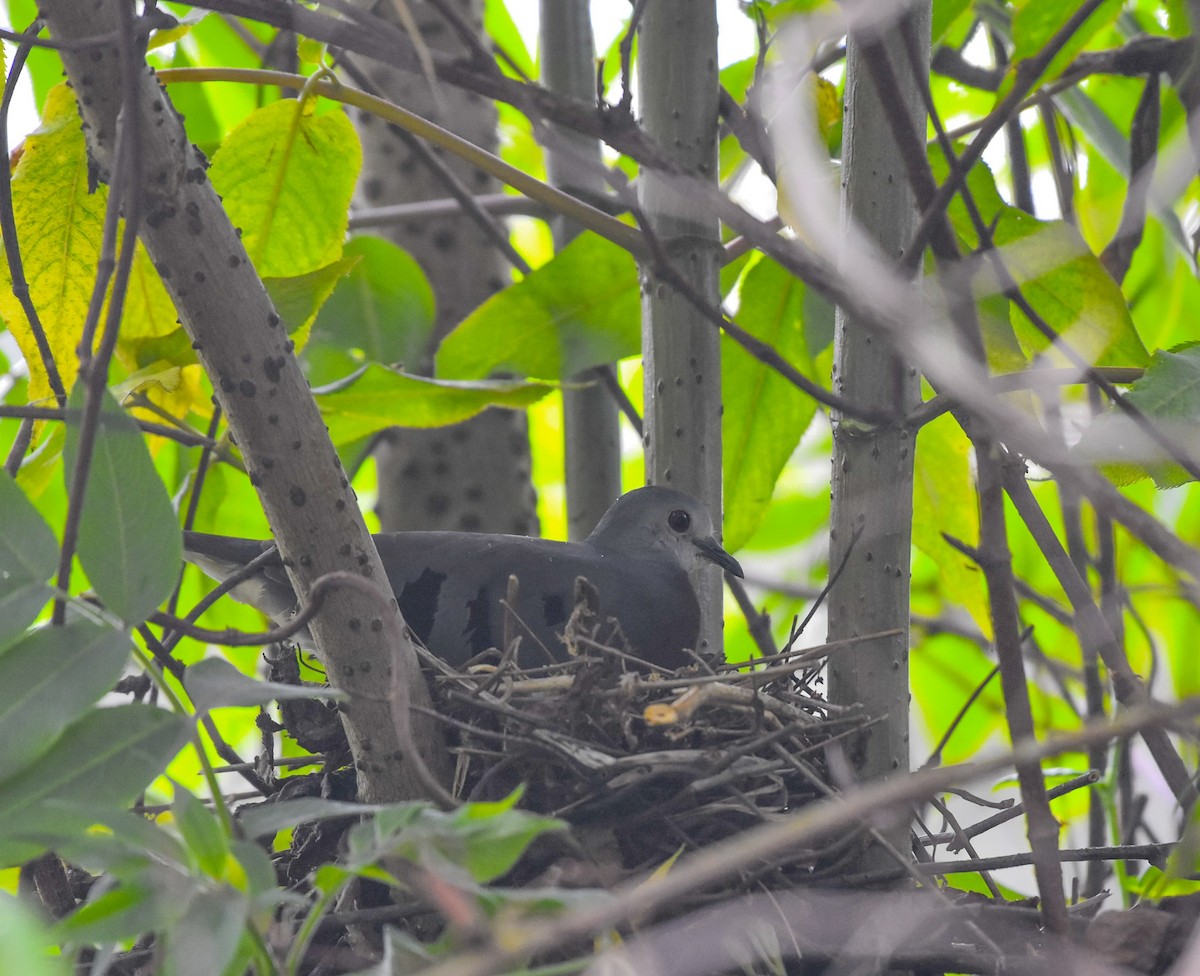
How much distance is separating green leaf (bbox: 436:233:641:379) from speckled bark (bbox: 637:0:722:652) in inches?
5.1

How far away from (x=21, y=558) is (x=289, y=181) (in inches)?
41.8

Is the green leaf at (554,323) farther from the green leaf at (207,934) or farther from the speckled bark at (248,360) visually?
the green leaf at (207,934)

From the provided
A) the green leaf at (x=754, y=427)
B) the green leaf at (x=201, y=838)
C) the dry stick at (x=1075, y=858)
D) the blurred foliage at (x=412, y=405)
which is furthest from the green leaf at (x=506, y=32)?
the green leaf at (x=201, y=838)

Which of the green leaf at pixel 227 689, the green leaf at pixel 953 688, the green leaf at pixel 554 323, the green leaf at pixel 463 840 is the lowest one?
the green leaf at pixel 953 688

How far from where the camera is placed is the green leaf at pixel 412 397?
237 centimetres

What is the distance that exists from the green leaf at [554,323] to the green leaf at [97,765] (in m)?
1.46

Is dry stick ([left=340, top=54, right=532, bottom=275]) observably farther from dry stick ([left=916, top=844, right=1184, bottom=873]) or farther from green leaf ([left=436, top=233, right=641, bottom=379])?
dry stick ([left=916, top=844, right=1184, bottom=873])

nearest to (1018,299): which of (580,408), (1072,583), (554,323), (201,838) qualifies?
(1072,583)

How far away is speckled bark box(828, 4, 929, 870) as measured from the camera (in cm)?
191

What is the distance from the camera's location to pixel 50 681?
1.16 m

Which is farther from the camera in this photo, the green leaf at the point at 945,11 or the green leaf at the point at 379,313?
the green leaf at the point at 379,313

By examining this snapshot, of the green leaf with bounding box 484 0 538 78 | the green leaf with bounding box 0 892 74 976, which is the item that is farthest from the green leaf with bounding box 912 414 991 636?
the green leaf with bounding box 484 0 538 78

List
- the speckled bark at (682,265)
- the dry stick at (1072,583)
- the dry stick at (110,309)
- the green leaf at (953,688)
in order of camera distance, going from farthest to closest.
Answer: the green leaf at (953,688) → the speckled bark at (682,265) → the dry stick at (1072,583) → the dry stick at (110,309)

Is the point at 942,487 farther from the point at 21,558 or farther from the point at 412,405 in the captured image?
the point at 21,558
